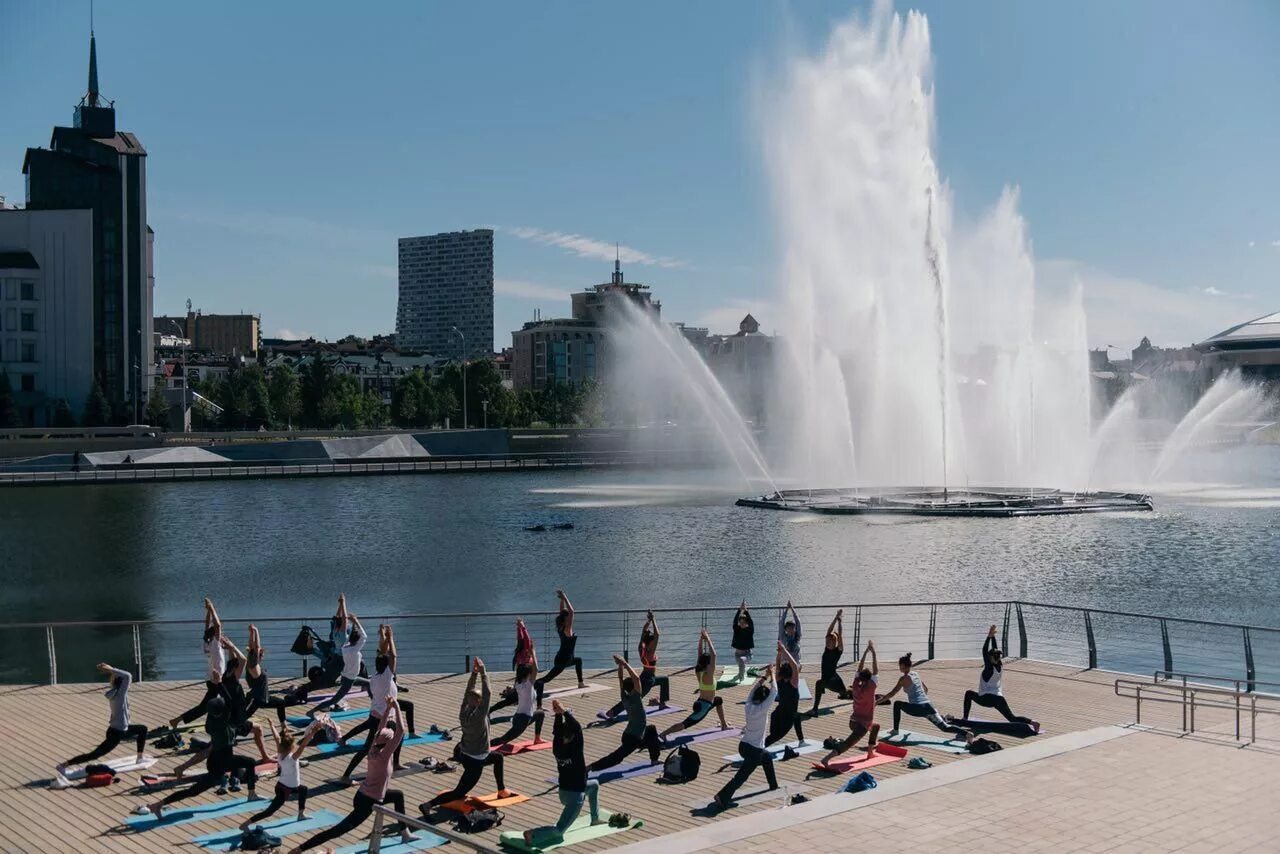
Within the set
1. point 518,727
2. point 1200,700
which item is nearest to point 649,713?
point 518,727

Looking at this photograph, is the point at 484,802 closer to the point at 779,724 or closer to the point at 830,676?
the point at 779,724

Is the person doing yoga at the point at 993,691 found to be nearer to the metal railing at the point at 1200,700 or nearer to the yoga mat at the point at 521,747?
the metal railing at the point at 1200,700

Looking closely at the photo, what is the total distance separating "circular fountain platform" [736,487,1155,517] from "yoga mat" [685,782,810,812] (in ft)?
178

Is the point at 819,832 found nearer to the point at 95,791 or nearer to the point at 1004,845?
the point at 1004,845

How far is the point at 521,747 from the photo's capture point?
1945 centimetres

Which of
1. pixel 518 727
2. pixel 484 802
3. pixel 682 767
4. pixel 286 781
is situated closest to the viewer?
pixel 286 781

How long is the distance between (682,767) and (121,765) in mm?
8255

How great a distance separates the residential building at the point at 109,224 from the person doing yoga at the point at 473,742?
5025 inches

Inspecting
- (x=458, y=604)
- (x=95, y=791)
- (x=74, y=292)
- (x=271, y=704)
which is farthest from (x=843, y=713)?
(x=74, y=292)

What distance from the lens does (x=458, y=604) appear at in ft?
146

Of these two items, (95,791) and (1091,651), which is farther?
(1091,651)

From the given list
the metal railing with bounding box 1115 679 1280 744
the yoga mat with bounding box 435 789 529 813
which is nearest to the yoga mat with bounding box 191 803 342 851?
the yoga mat with bounding box 435 789 529 813

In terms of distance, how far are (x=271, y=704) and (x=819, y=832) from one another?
10.0 m

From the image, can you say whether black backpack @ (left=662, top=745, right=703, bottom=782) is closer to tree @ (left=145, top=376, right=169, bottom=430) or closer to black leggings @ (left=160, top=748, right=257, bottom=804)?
black leggings @ (left=160, top=748, right=257, bottom=804)
